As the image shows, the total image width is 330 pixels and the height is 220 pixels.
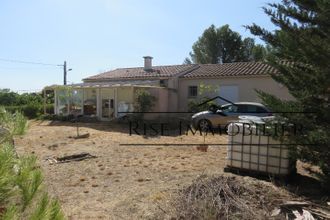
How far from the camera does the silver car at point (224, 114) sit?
16484 millimetres

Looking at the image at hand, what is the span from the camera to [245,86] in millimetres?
22969

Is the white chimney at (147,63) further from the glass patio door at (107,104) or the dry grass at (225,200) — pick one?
the dry grass at (225,200)

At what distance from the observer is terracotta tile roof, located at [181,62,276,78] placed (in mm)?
23023

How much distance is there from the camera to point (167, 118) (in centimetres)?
2238

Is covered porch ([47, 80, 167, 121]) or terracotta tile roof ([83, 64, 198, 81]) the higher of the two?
terracotta tile roof ([83, 64, 198, 81])

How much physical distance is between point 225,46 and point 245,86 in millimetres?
23168

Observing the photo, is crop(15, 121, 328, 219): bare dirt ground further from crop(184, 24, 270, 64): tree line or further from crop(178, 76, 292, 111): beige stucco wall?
crop(184, 24, 270, 64): tree line

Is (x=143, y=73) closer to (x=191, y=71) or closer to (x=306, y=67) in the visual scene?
(x=191, y=71)

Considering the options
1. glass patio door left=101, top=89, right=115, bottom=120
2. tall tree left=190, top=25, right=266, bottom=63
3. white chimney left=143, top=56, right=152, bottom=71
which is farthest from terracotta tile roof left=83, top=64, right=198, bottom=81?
tall tree left=190, top=25, right=266, bottom=63

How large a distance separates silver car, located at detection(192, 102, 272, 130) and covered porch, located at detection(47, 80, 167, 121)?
5.90 m

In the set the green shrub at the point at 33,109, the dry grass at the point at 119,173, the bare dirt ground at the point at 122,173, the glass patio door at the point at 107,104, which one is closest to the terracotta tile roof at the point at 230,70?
the glass patio door at the point at 107,104

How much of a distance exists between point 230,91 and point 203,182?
59.7 ft

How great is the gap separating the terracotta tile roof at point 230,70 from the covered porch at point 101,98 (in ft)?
10.2

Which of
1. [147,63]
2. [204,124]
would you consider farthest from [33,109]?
[204,124]
